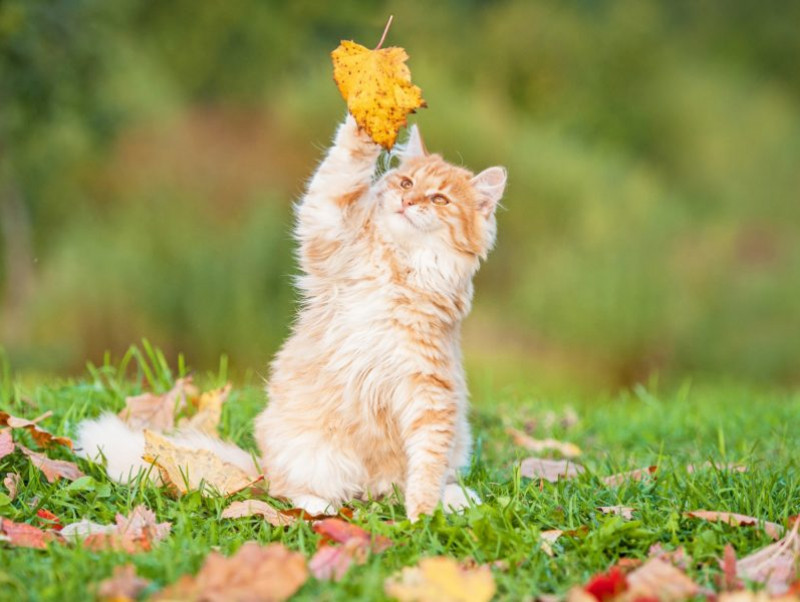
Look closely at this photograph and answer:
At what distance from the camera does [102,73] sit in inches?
351

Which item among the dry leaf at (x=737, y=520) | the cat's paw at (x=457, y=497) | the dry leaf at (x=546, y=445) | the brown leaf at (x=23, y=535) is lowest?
the brown leaf at (x=23, y=535)

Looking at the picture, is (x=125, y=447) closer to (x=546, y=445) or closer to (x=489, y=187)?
(x=489, y=187)

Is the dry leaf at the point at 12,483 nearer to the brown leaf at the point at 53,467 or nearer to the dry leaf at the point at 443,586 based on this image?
the brown leaf at the point at 53,467

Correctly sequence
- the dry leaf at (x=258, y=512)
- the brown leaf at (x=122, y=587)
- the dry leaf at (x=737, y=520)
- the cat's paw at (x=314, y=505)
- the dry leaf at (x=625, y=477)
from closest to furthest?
the brown leaf at (x=122, y=587) < the dry leaf at (x=737, y=520) < the dry leaf at (x=258, y=512) < the cat's paw at (x=314, y=505) < the dry leaf at (x=625, y=477)

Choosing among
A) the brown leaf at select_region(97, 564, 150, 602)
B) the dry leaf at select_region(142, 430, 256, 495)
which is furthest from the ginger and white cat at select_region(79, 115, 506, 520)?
the brown leaf at select_region(97, 564, 150, 602)

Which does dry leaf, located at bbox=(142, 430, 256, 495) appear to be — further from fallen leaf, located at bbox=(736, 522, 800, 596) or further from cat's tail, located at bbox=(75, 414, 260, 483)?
fallen leaf, located at bbox=(736, 522, 800, 596)

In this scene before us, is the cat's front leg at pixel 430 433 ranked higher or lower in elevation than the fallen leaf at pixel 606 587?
lower

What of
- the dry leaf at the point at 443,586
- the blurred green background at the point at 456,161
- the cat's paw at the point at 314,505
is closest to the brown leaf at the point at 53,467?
the cat's paw at the point at 314,505

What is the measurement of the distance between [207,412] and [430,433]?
1.10 metres

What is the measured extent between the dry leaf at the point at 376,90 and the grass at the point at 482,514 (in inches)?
43.6

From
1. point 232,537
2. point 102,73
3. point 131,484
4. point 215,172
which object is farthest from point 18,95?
point 232,537

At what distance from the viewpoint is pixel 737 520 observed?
2.54 meters

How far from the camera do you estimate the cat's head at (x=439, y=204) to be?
10.0 feet

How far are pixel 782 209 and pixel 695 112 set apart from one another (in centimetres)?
165
